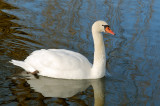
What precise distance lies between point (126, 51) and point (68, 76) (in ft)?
7.74

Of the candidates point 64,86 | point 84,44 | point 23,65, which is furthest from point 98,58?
point 84,44

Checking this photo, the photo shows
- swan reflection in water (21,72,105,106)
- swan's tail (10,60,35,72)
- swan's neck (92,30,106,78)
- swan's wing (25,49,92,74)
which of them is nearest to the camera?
swan reflection in water (21,72,105,106)

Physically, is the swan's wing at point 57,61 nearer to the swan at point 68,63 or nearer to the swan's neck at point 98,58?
the swan at point 68,63

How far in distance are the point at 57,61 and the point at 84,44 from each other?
2.12 meters

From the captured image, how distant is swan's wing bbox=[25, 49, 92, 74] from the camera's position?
6.03 metres

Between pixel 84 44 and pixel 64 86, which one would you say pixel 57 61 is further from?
pixel 84 44

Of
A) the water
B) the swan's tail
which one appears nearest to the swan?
the swan's tail

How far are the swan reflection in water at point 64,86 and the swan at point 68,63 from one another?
98mm

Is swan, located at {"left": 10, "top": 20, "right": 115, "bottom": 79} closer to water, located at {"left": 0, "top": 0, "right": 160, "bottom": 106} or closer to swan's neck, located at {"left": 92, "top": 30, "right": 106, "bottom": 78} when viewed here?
swan's neck, located at {"left": 92, "top": 30, "right": 106, "bottom": 78}

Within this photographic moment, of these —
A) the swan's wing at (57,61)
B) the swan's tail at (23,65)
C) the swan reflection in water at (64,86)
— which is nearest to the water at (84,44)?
the swan reflection in water at (64,86)

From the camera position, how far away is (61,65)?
6012mm

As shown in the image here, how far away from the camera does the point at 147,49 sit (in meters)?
8.15

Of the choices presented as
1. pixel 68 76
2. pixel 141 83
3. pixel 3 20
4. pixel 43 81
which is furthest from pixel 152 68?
pixel 3 20

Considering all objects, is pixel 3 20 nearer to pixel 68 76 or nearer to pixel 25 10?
pixel 25 10
